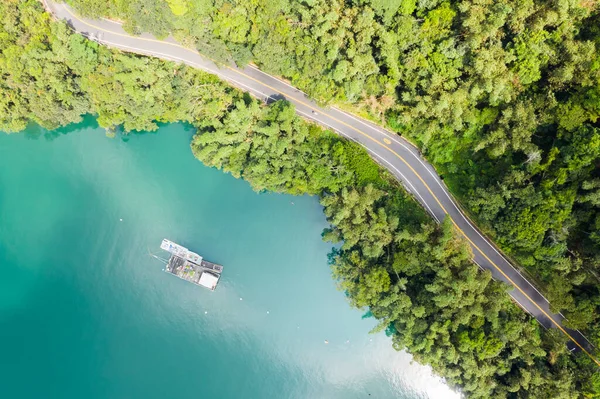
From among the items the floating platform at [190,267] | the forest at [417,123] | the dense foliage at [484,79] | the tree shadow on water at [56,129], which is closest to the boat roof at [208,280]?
the floating platform at [190,267]

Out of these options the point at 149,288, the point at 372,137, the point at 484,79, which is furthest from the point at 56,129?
the point at 484,79

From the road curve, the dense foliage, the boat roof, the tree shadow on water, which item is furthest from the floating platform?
the dense foliage

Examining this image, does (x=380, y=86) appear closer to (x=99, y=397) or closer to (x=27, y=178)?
(x=27, y=178)

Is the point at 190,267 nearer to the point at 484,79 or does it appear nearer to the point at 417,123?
the point at 417,123

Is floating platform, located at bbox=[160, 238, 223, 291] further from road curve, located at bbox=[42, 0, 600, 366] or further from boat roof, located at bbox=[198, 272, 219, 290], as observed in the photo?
road curve, located at bbox=[42, 0, 600, 366]

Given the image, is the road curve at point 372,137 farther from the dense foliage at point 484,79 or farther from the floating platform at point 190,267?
the floating platform at point 190,267

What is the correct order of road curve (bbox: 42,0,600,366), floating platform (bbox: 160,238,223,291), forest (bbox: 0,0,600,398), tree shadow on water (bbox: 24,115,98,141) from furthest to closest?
tree shadow on water (bbox: 24,115,98,141), floating platform (bbox: 160,238,223,291), road curve (bbox: 42,0,600,366), forest (bbox: 0,0,600,398)

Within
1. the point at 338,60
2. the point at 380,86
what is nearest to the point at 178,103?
the point at 338,60
